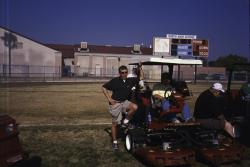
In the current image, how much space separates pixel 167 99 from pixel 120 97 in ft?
3.95

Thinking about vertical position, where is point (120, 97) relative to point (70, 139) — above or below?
above

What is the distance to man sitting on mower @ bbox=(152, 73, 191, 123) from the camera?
802cm

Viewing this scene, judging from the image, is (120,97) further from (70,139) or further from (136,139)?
(70,139)

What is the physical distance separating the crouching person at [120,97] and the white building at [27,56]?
166 ft

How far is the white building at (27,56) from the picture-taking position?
60.0 metres

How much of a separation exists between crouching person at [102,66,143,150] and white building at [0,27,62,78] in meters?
50.6

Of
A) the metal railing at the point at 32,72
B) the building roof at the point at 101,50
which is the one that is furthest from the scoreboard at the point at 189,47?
the building roof at the point at 101,50

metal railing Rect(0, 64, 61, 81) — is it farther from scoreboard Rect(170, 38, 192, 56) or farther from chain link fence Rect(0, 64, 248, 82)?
scoreboard Rect(170, 38, 192, 56)

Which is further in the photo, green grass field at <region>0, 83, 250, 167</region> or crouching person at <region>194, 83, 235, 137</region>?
crouching person at <region>194, 83, 235, 137</region>

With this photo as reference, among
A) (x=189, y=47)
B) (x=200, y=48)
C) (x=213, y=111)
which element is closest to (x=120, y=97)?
(x=213, y=111)

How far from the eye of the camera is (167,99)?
27.1ft

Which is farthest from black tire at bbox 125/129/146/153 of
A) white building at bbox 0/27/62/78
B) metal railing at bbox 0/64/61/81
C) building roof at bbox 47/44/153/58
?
building roof at bbox 47/44/153/58

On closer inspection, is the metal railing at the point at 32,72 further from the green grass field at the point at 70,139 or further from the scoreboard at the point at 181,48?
the green grass field at the point at 70,139

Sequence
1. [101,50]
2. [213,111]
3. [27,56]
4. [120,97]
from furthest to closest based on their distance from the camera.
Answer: [101,50] → [27,56] → [120,97] → [213,111]
